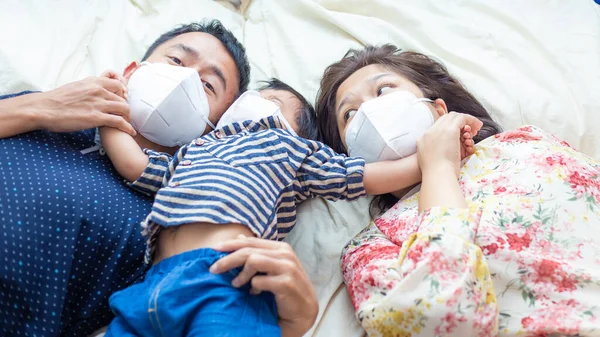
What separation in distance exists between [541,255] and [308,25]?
119 cm

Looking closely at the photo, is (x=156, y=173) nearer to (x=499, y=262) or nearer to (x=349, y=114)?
(x=349, y=114)

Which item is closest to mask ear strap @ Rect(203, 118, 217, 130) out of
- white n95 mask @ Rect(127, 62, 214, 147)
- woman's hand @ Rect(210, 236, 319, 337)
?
white n95 mask @ Rect(127, 62, 214, 147)

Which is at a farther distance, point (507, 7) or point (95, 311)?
point (507, 7)

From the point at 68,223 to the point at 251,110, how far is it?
0.50 meters

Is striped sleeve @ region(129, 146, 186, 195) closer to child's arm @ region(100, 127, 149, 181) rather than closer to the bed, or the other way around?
child's arm @ region(100, 127, 149, 181)

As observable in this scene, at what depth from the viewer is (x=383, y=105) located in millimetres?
1329

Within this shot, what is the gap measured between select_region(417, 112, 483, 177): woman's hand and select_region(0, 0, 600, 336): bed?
1.02 ft

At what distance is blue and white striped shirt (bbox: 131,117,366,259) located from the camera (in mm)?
1114

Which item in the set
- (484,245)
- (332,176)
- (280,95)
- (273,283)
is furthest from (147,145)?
(484,245)

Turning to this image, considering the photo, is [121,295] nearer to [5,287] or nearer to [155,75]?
[5,287]

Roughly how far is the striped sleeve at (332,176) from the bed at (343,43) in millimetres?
175

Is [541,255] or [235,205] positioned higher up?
[541,255]

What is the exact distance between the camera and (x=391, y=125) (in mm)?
1312

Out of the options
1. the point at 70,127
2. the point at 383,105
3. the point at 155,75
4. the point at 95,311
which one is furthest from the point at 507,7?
the point at 95,311
